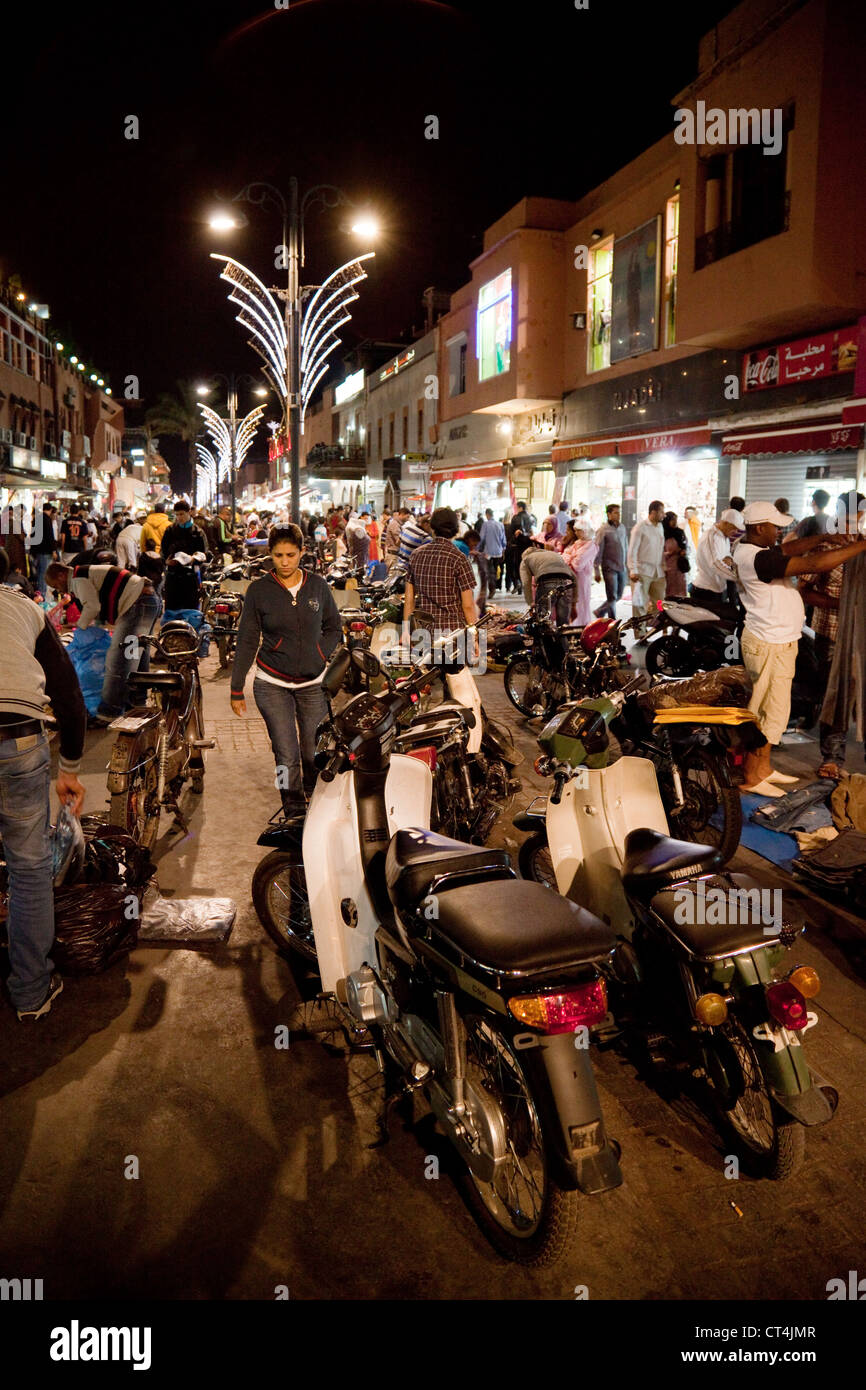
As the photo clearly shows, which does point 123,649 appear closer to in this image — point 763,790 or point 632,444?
point 763,790

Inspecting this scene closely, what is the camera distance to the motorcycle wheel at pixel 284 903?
4402 millimetres

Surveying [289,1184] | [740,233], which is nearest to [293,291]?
[740,233]

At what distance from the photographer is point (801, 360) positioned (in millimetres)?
12883

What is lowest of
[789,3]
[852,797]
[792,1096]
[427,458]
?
[792,1096]

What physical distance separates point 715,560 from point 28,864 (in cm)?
787

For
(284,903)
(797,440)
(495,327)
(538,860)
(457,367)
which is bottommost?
(284,903)

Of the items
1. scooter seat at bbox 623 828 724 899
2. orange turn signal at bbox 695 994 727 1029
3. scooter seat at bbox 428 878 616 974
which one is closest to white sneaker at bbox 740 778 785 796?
scooter seat at bbox 623 828 724 899

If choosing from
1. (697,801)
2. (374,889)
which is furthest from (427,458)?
(374,889)

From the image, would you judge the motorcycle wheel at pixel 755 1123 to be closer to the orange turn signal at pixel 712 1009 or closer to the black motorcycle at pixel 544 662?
the orange turn signal at pixel 712 1009

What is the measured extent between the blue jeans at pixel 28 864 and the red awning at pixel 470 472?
2324 centimetres

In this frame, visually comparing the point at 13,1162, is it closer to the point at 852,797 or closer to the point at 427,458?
the point at 852,797

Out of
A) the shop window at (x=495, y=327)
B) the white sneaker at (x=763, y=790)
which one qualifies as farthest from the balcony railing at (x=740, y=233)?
the shop window at (x=495, y=327)

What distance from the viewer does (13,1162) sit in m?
3.09
